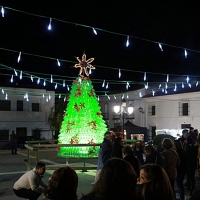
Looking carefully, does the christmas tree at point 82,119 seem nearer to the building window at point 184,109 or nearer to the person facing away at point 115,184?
the person facing away at point 115,184

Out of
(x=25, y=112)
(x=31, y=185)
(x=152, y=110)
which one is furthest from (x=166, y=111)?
(x=31, y=185)

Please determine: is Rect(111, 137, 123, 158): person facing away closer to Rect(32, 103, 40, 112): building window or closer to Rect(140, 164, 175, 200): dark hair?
Rect(140, 164, 175, 200): dark hair

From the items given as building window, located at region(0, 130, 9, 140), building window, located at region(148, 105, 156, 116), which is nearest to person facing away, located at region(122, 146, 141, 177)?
building window, located at region(0, 130, 9, 140)

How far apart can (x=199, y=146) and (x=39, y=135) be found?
110 feet

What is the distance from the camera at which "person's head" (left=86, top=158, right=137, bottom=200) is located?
293 cm

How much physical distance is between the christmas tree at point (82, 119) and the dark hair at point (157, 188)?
38.9 feet

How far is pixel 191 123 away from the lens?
3491cm

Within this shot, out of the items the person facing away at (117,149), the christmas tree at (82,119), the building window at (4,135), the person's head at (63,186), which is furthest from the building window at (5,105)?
the person's head at (63,186)

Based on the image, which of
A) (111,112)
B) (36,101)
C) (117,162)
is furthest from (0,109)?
(117,162)

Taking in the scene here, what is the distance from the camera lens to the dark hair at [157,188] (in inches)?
122

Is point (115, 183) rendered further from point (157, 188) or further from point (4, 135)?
point (4, 135)

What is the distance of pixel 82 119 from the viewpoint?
15828mm

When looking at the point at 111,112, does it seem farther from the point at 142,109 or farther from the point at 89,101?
the point at 89,101

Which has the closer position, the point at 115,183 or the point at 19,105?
the point at 115,183
